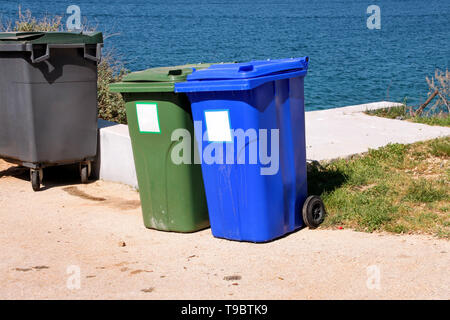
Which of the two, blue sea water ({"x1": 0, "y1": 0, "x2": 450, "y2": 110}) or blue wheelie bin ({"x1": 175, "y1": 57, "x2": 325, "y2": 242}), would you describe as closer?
blue wheelie bin ({"x1": 175, "y1": 57, "x2": 325, "y2": 242})

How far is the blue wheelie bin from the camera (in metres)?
5.35

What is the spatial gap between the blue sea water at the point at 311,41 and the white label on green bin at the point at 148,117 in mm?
4616

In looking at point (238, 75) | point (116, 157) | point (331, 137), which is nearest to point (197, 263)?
point (238, 75)

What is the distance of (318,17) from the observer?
55.8m

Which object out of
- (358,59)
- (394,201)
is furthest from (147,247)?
(358,59)

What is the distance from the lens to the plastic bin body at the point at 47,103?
7297 millimetres

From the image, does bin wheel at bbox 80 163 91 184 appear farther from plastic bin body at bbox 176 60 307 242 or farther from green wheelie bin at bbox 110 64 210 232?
plastic bin body at bbox 176 60 307 242

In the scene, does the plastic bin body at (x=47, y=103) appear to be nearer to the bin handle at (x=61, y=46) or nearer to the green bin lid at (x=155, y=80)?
the bin handle at (x=61, y=46)

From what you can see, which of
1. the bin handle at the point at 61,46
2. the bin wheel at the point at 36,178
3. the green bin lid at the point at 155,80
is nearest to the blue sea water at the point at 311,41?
the bin handle at the point at 61,46

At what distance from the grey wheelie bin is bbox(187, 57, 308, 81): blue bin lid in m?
2.28

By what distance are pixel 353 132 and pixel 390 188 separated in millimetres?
2432

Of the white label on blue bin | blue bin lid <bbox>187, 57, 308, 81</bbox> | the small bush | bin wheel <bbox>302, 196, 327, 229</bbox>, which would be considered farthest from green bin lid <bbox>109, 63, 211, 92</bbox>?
the small bush

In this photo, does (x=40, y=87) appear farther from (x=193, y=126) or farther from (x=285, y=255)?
(x=285, y=255)
